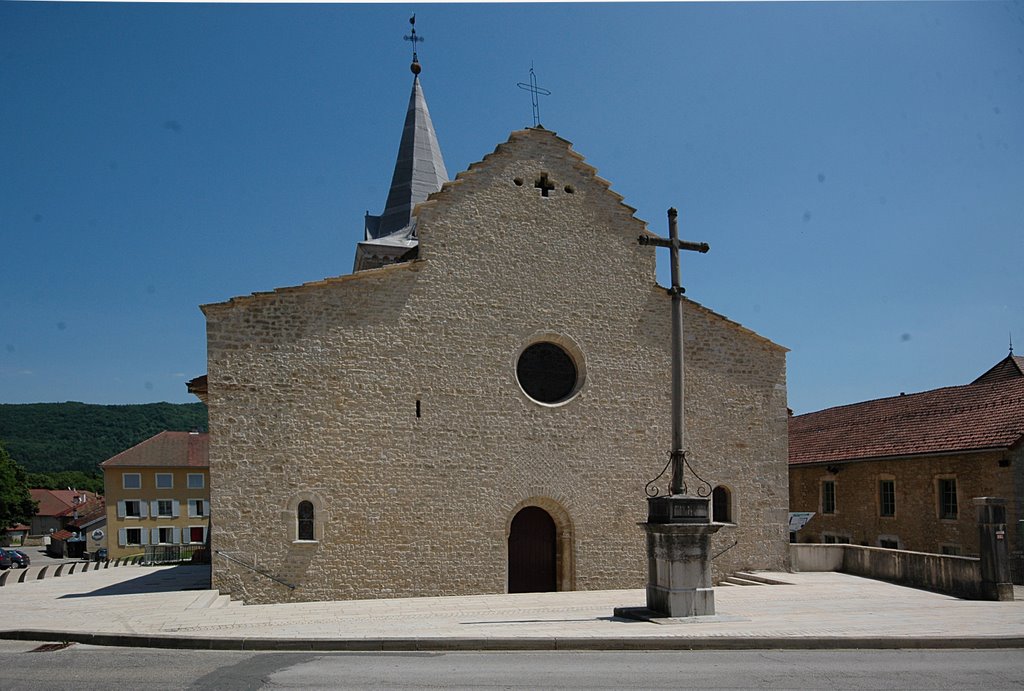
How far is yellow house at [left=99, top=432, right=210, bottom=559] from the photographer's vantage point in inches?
1772

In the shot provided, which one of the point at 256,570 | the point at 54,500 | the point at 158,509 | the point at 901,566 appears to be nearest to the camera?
the point at 256,570

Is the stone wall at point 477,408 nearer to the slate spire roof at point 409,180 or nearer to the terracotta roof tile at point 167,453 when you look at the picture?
the slate spire roof at point 409,180

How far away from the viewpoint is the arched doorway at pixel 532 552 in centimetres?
1633

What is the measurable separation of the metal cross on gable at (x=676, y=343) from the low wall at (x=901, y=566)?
6946 millimetres

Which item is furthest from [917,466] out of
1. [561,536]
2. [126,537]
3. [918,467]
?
[126,537]

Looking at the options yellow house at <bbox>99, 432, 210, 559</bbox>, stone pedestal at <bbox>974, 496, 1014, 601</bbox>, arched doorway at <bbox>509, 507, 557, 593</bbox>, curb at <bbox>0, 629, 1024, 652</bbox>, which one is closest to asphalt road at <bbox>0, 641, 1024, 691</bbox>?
curb at <bbox>0, 629, 1024, 652</bbox>

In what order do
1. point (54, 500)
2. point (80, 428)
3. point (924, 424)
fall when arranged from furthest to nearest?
point (80, 428)
point (54, 500)
point (924, 424)

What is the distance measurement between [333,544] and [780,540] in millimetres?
10697

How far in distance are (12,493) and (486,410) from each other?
5085 centimetres

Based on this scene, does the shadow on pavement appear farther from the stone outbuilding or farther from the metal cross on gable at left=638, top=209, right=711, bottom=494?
the stone outbuilding

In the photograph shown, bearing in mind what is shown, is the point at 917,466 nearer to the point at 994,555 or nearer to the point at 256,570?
the point at 994,555

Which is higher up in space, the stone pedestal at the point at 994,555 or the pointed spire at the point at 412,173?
the pointed spire at the point at 412,173

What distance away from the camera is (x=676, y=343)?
11578mm

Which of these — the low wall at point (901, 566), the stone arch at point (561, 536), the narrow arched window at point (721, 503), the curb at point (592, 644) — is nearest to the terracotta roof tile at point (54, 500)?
the stone arch at point (561, 536)
